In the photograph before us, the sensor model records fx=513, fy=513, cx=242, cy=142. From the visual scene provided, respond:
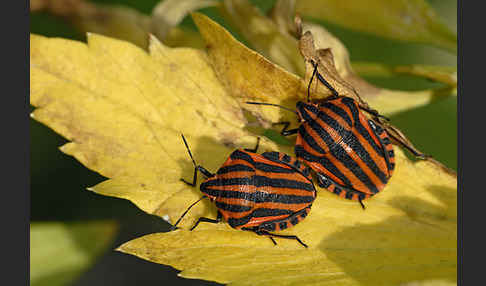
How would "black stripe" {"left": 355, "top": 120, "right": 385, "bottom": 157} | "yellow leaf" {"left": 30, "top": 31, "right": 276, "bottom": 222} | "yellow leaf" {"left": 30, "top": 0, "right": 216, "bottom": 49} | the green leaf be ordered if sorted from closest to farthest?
"yellow leaf" {"left": 30, "top": 31, "right": 276, "bottom": 222}, "black stripe" {"left": 355, "top": 120, "right": 385, "bottom": 157}, the green leaf, "yellow leaf" {"left": 30, "top": 0, "right": 216, "bottom": 49}

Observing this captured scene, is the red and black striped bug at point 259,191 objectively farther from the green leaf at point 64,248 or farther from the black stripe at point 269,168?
the green leaf at point 64,248

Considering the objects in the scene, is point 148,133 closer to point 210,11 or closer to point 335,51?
point 335,51

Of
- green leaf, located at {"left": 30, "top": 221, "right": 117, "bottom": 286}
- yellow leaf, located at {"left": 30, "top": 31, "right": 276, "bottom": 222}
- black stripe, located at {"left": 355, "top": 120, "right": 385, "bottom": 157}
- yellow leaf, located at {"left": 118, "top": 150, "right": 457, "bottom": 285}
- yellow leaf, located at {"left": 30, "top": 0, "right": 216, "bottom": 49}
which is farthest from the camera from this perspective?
yellow leaf, located at {"left": 30, "top": 0, "right": 216, "bottom": 49}

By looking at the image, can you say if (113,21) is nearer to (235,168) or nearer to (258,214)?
(235,168)

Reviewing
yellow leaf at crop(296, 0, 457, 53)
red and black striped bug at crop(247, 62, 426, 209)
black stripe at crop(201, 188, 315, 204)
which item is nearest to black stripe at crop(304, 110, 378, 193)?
red and black striped bug at crop(247, 62, 426, 209)

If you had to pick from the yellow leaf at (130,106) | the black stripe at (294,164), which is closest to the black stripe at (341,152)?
the black stripe at (294,164)

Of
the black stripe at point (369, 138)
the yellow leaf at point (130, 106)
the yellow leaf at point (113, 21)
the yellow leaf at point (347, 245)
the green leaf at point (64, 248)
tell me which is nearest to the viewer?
the yellow leaf at point (347, 245)

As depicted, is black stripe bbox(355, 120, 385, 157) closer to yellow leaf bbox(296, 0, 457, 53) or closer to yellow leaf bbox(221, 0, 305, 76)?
yellow leaf bbox(221, 0, 305, 76)

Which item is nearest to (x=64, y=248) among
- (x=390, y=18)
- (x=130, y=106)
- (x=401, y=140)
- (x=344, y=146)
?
(x=130, y=106)
